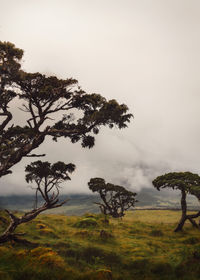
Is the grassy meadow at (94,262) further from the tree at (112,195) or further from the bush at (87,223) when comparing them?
the tree at (112,195)

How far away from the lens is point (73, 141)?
15852 mm

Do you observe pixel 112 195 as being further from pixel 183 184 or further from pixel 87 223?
Answer: pixel 183 184

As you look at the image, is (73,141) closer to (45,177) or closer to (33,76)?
(45,177)

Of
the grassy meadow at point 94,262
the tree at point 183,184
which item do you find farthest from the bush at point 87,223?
Answer: the tree at point 183,184

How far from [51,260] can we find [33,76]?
1120cm

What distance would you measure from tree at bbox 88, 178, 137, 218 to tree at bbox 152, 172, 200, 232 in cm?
1540

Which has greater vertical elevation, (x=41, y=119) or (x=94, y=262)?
(x=41, y=119)

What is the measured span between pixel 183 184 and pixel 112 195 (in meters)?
22.4

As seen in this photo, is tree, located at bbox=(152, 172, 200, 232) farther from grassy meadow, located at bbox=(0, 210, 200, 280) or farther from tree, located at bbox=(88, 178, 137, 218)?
tree, located at bbox=(88, 178, 137, 218)

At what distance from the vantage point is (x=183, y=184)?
936 inches

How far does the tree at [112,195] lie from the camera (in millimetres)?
39297

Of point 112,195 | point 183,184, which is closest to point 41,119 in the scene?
point 183,184

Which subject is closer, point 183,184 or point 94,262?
point 94,262

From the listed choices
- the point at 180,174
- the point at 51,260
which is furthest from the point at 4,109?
the point at 180,174
